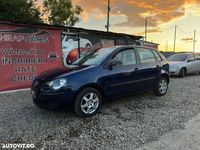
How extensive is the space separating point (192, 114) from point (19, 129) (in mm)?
4095

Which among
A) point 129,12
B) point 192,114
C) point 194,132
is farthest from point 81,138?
point 129,12

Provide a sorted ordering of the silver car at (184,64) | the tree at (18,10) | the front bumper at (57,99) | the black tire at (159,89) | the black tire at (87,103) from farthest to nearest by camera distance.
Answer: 1. the tree at (18,10)
2. the silver car at (184,64)
3. the black tire at (159,89)
4. the black tire at (87,103)
5. the front bumper at (57,99)

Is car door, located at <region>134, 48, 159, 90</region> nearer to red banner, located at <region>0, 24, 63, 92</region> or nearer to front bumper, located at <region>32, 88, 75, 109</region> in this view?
front bumper, located at <region>32, 88, 75, 109</region>

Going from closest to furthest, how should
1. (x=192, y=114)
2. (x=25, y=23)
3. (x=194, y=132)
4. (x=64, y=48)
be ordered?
(x=194, y=132) → (x=192, y=114) → (x=25, y=23) → (x=64, y=48)

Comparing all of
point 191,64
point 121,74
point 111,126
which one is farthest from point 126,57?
point 191,64

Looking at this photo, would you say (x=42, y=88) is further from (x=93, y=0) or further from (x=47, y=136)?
(x=93, y=0)

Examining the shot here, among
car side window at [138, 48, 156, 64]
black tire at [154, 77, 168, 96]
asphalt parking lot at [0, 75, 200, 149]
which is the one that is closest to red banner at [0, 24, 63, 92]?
asphalt parking lot at [0, 75, 200, 149]

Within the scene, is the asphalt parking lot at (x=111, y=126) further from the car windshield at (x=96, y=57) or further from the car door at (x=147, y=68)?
the car windshield at (x=96, y=57)

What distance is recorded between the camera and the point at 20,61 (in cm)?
885

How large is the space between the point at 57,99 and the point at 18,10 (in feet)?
55.3

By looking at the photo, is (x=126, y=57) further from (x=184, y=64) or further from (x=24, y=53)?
(x=184, y=64)

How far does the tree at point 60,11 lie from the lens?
25875 mm

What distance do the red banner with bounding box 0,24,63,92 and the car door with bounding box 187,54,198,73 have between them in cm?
808

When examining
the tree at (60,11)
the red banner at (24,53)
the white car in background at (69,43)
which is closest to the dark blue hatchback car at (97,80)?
the red banner at (24,53)
